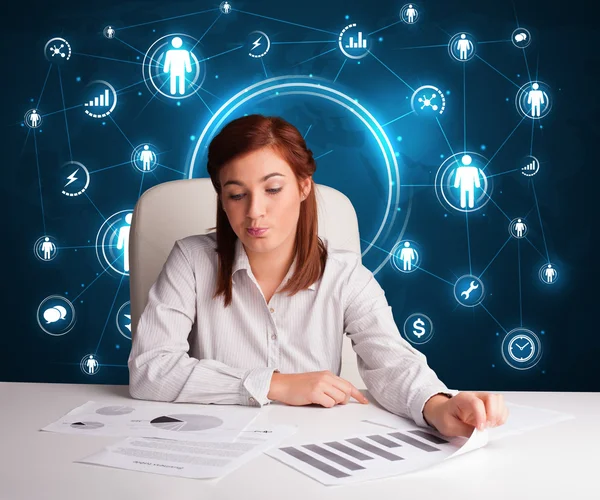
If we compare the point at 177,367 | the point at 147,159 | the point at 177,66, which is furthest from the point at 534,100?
the point at 177,367

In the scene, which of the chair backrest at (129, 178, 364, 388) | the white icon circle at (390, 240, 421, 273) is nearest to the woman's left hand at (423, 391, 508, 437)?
the chair backrest at (129, 178, 364, 388)

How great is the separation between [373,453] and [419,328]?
247 cm

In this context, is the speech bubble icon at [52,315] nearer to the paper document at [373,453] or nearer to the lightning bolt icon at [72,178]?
the lightning bolt icon at [72,178]

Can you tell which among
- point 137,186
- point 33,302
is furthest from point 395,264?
point 33,302

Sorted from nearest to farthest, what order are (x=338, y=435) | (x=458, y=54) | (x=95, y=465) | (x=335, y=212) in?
(x=95, y=465), (x=338, y=435), (x=335, y=212), (x=458, y=54)

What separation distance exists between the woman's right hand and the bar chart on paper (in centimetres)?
18

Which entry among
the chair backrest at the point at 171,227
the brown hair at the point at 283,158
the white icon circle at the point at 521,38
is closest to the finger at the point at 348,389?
the brown hair at the point at 283,158

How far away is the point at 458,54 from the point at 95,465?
2.91 metres

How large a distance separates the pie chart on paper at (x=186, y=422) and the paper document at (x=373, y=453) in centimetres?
18

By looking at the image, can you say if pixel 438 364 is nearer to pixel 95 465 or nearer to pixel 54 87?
pixel 54 87

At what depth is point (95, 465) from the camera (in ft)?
2.93

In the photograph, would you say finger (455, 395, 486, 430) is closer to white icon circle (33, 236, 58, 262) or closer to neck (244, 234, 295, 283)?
neck (244, 234, 295, 283)

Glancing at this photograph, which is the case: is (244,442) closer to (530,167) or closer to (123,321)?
(123,321)

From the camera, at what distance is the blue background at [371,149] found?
3.30 meters
